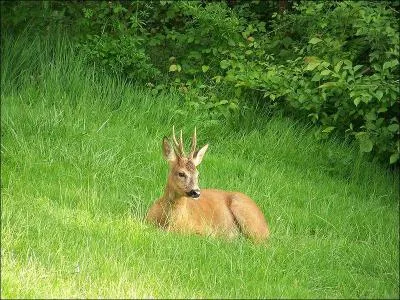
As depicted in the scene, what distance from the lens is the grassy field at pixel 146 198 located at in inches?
232

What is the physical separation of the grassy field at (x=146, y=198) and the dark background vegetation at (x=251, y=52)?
0.32m

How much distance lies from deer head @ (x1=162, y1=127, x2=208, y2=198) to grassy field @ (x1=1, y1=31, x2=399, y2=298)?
424mm

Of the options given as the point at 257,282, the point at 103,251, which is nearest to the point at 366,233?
the point at 257,282

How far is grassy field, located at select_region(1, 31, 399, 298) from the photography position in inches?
232

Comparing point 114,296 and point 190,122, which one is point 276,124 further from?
point 114,296

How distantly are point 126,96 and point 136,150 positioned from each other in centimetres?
144

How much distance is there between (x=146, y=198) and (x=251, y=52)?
10.9ft

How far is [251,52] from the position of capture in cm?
1064

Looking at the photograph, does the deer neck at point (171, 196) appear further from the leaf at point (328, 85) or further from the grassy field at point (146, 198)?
the leaf at point (328, 85)

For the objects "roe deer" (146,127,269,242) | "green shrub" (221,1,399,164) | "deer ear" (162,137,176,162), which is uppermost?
"green shrub" (221,1,399,164)

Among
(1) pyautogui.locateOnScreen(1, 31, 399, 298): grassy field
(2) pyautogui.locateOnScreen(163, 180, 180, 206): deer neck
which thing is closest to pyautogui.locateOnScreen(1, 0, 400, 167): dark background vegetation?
(1) pyautogui.locateOnScreen(1, 31, 399, 298): grassy field

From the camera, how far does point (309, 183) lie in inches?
358

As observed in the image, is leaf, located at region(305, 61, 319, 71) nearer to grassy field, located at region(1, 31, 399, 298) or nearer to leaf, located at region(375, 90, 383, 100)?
leaf, located at region(375, 90, 383, 100)

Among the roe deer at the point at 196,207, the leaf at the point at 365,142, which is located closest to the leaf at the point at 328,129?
the leaf at the point at 365,142
